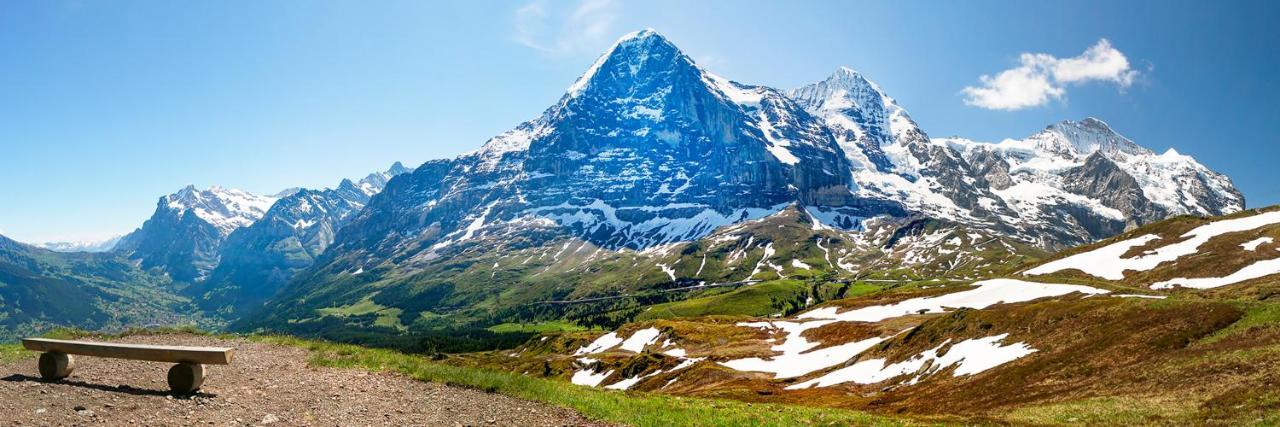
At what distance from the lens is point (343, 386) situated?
2511cm

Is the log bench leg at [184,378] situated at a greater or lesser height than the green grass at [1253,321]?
greater

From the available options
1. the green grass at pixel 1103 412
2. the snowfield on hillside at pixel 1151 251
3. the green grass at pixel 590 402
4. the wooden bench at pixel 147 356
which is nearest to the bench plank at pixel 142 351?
the wooden bench at pixel 147 356

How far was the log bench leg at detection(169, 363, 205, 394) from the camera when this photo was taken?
21641mm

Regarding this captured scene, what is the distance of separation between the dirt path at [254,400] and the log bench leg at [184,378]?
394 mm

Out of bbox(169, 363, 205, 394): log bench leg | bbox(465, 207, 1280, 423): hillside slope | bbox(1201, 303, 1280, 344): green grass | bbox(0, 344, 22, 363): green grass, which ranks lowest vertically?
bbox(465, 207, 1280, 423): hillside slope

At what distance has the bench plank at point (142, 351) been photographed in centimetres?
2195

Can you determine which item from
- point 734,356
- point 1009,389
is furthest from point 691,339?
point 1009,389

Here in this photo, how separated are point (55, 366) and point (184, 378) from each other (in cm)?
607

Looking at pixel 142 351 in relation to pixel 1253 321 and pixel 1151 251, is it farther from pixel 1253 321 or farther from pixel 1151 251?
pixel 1151 251

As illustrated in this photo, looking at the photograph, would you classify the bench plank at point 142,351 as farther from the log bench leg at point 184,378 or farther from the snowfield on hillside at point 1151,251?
the snowfield on hillside at point 1151,251

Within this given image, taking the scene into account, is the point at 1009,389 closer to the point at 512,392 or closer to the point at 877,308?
the point at 512,392

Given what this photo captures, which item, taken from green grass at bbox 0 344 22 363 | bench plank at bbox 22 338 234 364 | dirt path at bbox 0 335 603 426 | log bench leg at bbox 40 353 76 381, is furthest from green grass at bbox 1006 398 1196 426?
green grass at bbox 0 344 22 363

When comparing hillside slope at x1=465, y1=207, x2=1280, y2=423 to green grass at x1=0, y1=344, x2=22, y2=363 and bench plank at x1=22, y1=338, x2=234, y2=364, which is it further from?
green grass at x1=0, y1=344, x2=22, y2=363

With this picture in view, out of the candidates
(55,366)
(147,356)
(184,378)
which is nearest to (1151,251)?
(184,378)
